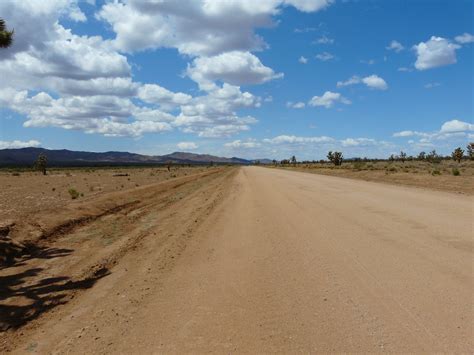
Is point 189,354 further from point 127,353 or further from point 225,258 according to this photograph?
point 225,258

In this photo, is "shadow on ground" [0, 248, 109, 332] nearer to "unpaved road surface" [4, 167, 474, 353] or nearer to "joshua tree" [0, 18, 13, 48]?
"unpaved road surface" [4, 167, 474, 353]

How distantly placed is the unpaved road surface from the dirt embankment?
0.13m

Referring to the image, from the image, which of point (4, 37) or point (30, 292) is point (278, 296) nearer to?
point (30, 292)

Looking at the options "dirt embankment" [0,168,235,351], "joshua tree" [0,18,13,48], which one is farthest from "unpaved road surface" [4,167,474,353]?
"joshua tree" [0,18,13,48]

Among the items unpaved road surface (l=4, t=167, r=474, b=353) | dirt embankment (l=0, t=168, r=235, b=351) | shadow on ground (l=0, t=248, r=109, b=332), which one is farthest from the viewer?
dirt embankment (l=0, t=168, r=235, b=351)

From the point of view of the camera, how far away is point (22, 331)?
16.2 feet

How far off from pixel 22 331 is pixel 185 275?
255cm

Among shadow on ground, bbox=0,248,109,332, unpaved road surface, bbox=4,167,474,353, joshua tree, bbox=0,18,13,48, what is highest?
joshua tree, bbox=0,18,13,48

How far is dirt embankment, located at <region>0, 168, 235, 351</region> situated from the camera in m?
5.84

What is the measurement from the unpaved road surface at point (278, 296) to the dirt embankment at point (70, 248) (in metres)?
0.13

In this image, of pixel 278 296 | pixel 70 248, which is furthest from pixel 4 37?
pixel 278 296

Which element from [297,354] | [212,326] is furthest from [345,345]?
[212,326]

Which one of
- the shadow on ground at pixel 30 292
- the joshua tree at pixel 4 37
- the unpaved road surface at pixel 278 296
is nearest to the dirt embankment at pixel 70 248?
the shadow on ground at pixel 30 292

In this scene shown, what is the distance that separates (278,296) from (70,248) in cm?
620
